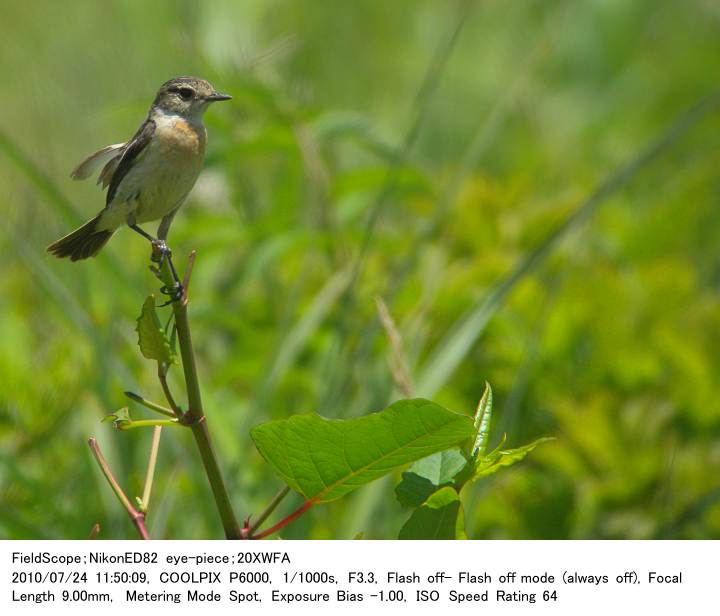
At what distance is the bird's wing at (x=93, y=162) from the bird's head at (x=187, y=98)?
0.92 feet

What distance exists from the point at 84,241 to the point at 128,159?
0.44 feet

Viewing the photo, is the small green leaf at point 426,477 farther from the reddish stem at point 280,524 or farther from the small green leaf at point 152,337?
the small green leaf at point 152,337

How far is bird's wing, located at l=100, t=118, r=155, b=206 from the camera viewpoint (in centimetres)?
146

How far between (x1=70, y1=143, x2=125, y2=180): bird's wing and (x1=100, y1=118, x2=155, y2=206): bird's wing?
5.8 inches

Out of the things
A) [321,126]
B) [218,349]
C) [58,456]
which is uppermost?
[321,126]

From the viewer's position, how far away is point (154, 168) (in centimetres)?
146

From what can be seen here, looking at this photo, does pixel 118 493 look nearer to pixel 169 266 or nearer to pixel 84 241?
pixel 169 266

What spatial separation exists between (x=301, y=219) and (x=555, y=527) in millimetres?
1692

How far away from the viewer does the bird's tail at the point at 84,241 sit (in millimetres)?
1479

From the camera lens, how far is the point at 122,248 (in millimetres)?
4160

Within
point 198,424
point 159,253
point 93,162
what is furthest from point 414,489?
point 93,162

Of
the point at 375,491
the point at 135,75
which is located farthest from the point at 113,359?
the point at 135,75

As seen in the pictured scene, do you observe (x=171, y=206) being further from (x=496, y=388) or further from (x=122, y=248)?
(x=122, y=248)

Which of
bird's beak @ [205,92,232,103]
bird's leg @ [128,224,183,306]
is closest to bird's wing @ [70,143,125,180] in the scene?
bird's leg @ [128,224,183,306]
